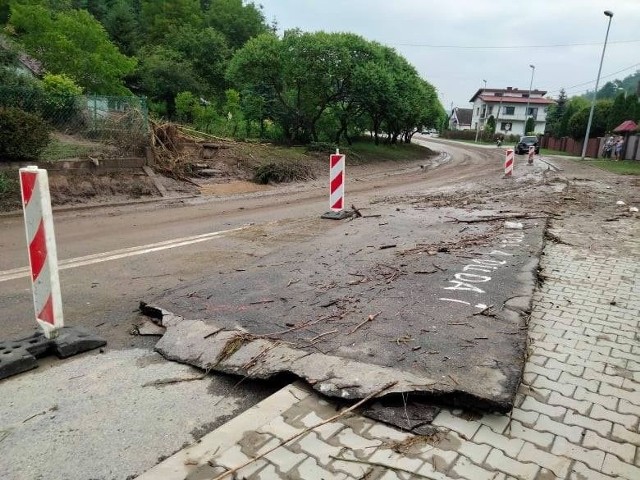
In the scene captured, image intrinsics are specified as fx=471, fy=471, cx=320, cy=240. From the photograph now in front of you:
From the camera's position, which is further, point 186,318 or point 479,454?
point 186,318

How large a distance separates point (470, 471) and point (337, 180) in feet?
25.4

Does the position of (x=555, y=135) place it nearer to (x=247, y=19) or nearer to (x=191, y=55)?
(x=247, y=19)

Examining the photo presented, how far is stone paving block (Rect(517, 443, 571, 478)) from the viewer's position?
239 cm

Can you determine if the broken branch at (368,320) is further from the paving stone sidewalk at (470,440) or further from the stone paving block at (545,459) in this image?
the stone paving block at (545,459)

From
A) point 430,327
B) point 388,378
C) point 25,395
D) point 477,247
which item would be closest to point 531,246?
point 477,247

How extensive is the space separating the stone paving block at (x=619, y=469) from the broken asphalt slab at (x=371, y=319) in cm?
54

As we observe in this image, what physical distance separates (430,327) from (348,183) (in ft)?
49.1

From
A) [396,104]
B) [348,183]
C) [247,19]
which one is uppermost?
[247,19]

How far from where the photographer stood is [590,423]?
278 centimetres

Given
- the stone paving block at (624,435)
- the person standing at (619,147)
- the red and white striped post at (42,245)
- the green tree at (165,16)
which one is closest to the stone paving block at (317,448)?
the stone paving block at (624,435)

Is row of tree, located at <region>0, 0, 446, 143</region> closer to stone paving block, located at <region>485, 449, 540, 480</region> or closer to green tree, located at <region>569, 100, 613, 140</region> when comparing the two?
stone paving block, located at <region>485, 449, 540, 480</region>

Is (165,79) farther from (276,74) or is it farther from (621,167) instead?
(621,167)

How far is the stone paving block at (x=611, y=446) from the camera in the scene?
252cm

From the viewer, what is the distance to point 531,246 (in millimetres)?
6785
